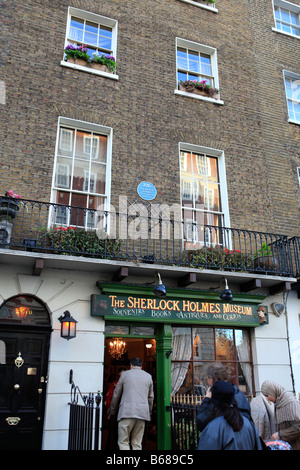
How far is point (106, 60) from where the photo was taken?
964 centimetres

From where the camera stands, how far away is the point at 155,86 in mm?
10062

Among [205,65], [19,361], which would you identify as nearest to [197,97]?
[205,65]

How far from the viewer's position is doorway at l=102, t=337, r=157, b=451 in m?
8.02

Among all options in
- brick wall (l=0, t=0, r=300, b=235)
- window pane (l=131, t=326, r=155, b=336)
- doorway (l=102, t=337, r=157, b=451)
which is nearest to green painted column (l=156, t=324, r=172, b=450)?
window pane (l=131, t=326, r=155, b=336)

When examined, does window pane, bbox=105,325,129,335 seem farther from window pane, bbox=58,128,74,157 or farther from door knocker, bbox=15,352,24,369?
window pane, bbox=58,128,74,157

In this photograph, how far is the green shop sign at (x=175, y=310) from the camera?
7.65m

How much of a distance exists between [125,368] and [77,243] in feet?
10.6

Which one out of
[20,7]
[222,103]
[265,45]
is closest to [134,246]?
[222,103]

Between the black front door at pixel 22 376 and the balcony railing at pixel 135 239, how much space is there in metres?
1.31

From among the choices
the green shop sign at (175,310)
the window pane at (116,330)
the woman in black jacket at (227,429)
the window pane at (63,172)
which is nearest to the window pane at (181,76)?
the window pane at (63,172)

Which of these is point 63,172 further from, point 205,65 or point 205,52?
point 205,52
